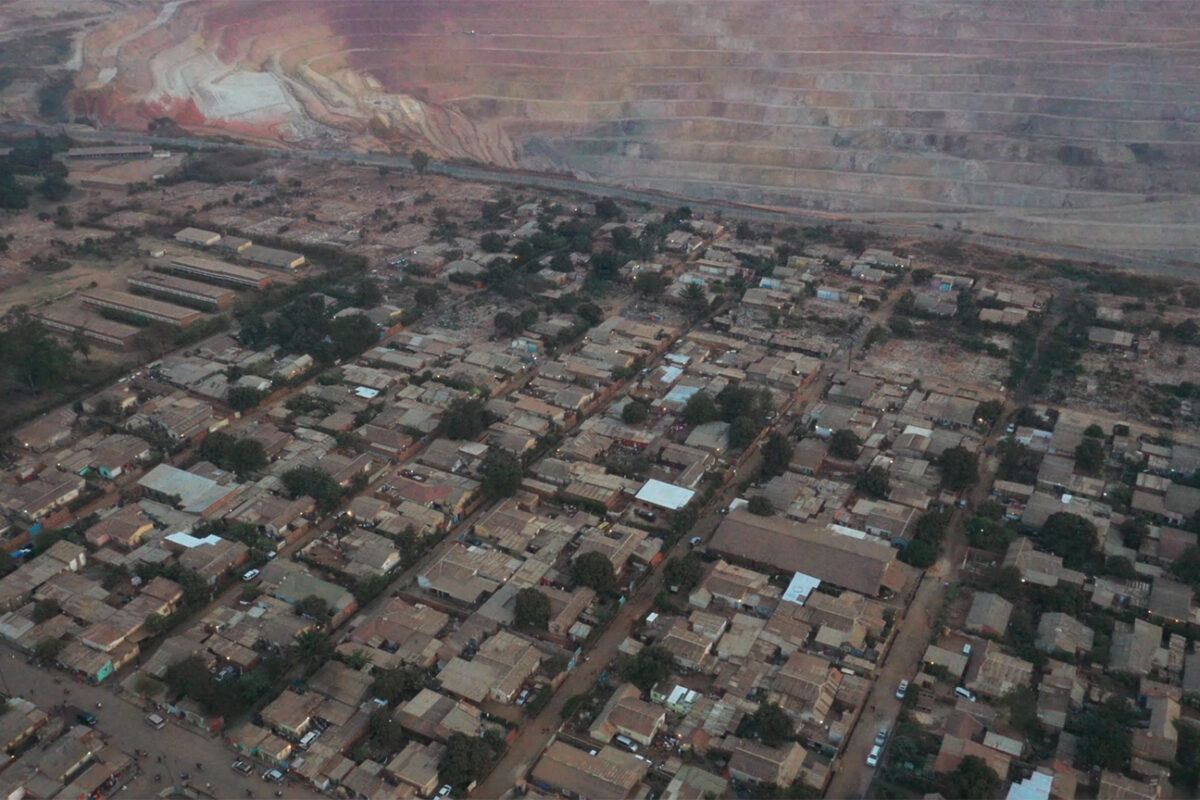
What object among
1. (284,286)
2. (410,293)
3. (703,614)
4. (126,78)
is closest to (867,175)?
(410,293)

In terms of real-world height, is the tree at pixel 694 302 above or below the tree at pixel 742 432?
above

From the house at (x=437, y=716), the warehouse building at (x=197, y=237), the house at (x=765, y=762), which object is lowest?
the house at (x=765, y=762)

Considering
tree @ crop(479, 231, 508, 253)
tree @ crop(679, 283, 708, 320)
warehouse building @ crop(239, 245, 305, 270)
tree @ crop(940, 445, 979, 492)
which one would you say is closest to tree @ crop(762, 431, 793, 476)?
tree @ crop(940, 445, 979, 492)

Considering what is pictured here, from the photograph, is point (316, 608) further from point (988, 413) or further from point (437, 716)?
point (988, 413)

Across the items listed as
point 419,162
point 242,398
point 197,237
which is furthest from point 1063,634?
point 419,162

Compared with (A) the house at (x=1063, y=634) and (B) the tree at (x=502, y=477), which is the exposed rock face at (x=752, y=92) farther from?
(B) the tree at (x=502, y=477)

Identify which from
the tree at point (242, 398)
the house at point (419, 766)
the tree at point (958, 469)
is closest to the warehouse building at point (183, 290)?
the tree at point (242, 398)

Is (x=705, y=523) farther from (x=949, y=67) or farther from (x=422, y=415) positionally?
(x=949, y=67)
